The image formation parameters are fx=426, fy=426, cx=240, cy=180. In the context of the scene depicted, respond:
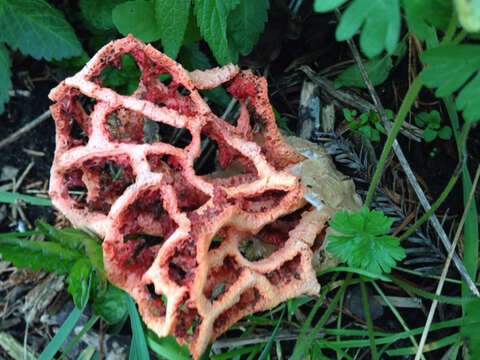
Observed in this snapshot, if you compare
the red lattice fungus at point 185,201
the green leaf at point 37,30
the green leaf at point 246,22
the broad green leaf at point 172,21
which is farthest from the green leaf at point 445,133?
the green leaf at point 37,30

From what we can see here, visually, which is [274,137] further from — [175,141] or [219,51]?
[175,141]

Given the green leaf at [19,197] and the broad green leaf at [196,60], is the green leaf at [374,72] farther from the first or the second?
the green leaf at [19,197]

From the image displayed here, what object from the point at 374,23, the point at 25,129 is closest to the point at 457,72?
the point at 374,23

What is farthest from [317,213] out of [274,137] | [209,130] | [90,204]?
[90,204]

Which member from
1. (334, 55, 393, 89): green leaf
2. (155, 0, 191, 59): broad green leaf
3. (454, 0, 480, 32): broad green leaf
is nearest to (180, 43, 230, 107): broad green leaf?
(155, 0, 191, 59): broad green leaf

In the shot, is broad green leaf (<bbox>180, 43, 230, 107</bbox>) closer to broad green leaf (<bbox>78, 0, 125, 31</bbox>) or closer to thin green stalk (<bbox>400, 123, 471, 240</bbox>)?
broad green leaf (<bbox>78, 0, 125, 31</bbox>)
